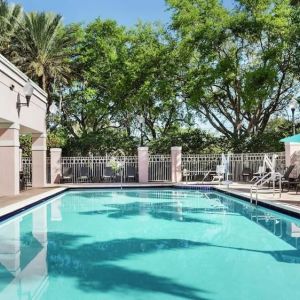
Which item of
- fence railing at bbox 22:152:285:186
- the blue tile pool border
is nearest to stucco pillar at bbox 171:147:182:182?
fence railing at bbox 22:152:285:186

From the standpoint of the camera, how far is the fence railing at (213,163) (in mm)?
21781

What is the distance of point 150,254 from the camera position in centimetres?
698

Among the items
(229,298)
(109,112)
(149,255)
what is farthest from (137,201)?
(109,112)

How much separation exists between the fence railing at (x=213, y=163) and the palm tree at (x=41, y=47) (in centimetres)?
916

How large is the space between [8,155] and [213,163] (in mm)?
11696

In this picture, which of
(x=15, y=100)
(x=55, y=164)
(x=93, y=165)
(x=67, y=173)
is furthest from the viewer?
(x=93, y=165)

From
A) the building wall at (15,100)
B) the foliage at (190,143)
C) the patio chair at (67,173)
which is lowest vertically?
the patio chair at (67,173)

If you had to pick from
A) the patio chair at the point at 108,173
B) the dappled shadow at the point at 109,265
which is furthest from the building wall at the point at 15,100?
the dappled shadow at the point at 109,265

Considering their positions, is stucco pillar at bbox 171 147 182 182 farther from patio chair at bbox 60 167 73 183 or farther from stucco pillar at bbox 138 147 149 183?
patio chair at bbox 60 167 73 183

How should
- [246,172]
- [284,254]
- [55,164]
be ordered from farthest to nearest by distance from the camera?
[55,164] < [246,172] < [284,254]

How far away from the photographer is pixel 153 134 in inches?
1128

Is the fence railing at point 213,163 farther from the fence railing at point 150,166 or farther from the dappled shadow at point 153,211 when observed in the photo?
the dappled shadow at point 153,211

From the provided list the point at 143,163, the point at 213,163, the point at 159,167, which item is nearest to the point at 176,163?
the point at 159,167

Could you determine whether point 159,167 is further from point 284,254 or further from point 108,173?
point 284,254
